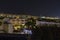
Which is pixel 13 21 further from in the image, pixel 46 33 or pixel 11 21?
pixel 46 33

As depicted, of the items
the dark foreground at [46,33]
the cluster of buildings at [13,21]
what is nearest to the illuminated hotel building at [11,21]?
the cluster of buildings at [13,21]

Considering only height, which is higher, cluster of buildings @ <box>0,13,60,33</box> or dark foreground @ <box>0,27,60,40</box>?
cluster of buildings @ <box>0,13,60,33</box>

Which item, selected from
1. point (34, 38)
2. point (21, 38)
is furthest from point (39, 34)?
point (21, 38)

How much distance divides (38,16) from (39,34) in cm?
17

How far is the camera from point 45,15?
1.27 m

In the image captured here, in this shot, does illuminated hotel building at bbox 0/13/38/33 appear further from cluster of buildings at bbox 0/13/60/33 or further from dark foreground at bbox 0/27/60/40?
dark foreground at bbox 0/27/60/40

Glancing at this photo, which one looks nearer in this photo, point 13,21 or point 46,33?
point 46,33

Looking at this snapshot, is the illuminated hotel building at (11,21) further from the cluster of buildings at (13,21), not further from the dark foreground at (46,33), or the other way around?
the dark foreground at (46,33)

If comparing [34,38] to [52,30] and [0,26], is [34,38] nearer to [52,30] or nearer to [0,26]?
[52,30]

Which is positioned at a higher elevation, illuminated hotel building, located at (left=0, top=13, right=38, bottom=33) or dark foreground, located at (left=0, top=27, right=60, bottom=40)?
illuminated hotel building, located at (left=0, top=13, right=38, bottom=33)

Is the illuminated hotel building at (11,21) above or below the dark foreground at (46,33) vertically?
above

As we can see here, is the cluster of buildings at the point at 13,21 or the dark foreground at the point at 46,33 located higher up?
the cluster of buildings at the point at 13,21

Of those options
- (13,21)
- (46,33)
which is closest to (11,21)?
(13,21)

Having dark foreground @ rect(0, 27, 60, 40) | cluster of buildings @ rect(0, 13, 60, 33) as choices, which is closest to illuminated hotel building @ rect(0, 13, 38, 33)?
cluster of buildings @ rect(0, 13, 60, 33)
